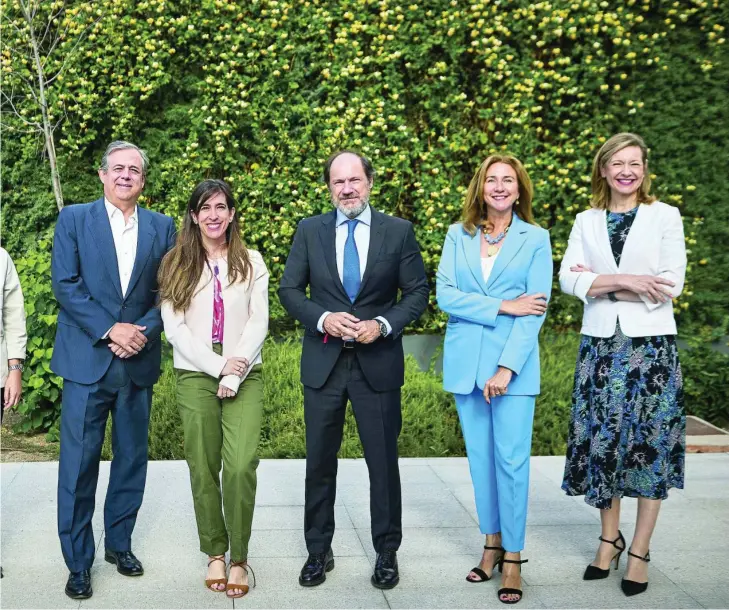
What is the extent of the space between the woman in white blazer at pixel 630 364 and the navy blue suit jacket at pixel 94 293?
190cm

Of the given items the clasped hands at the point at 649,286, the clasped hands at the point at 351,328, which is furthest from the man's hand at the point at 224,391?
the clasped hands at the point at 649,286

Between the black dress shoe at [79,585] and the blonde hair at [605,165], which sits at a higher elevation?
the blonde hair at [605,165]

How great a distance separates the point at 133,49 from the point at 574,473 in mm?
5189

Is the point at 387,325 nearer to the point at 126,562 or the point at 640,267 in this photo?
the point at 640,267

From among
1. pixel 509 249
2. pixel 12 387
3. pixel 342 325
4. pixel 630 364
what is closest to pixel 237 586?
pixel 342 325

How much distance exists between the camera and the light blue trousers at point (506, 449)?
4059 millimetres

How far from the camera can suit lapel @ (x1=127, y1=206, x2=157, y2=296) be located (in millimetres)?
4074

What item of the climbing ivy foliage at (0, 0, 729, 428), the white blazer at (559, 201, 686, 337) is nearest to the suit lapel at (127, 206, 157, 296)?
the white blazer at (559, 201, 686, 337)

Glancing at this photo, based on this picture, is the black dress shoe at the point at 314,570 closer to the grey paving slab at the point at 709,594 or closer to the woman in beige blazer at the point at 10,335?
the woman in beige blazer at the point at 10,335

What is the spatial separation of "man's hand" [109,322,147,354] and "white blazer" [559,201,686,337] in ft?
6.25

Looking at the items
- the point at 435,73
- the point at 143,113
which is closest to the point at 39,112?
the point at 143,113

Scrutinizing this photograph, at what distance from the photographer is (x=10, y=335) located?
4062 millimetres

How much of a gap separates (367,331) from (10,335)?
61.4 inches

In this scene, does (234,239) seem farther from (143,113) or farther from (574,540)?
(143,113)
